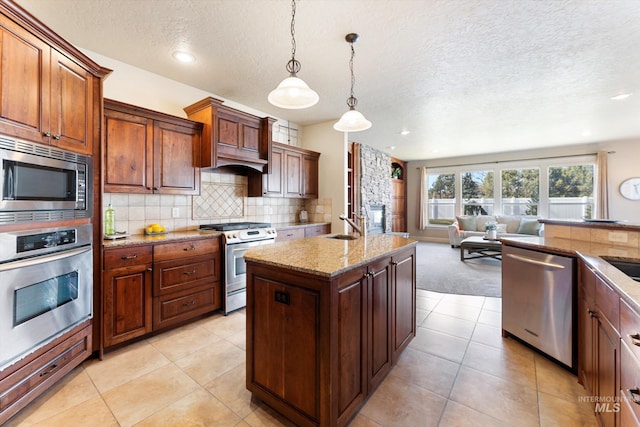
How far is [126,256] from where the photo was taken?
223 cm

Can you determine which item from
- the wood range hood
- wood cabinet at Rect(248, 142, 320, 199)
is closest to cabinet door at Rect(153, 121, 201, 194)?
the wood range hood

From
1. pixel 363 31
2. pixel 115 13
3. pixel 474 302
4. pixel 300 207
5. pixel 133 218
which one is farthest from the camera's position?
pixel 300 207

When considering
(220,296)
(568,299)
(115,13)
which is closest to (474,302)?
(568,299)

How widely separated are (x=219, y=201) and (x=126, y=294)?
5.10 feet

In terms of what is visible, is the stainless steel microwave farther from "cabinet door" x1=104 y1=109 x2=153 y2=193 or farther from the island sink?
the island sink

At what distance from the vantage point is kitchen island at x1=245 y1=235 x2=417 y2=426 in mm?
1301

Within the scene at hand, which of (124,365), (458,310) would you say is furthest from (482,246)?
(124,365)

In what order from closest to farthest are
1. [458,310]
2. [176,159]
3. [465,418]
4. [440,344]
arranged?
1. [465,418]
2. [440,344]
3. [176,159]
4. [458,310]

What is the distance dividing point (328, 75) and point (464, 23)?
135 cm

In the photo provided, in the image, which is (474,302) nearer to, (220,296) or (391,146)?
(220,296)

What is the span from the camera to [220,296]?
9.67 ft

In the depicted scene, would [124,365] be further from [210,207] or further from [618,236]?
[618,236]

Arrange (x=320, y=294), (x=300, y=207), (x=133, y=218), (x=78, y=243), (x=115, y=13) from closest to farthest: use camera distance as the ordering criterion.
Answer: (x=320, y=294)
(x=78, y=243)
(x=115, y=13)
(x=133, y=218)
(x=300, y=207)

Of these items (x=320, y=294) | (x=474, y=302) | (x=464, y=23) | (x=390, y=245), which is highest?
(x=464, y=23)
